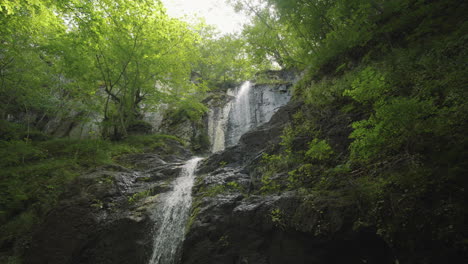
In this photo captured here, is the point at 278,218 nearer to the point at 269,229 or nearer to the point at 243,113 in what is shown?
the point at 269,229

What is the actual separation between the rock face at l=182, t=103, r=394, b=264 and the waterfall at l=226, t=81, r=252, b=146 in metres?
7.46

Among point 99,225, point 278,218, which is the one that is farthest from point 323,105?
point 99,225

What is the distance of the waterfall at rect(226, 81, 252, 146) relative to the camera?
1443 cm

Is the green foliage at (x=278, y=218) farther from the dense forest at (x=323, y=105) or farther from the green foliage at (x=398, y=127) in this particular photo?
the green foliage at (x=398, y=127)

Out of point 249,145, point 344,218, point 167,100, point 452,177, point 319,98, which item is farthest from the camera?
point 167,100

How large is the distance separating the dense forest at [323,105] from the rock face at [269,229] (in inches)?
5.1

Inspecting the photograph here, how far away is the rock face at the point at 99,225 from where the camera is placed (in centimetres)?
569

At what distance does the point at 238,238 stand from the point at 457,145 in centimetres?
386

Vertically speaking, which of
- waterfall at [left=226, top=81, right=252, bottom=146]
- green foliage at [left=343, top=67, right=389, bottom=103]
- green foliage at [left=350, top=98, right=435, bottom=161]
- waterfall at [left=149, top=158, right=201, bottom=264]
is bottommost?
waterfall at [left=149, top=158, right=201, bottom=264]

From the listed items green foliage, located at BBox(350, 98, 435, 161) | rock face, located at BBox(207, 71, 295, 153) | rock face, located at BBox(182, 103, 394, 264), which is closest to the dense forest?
green foliage, located at BBox(350, 98, 435, 161)

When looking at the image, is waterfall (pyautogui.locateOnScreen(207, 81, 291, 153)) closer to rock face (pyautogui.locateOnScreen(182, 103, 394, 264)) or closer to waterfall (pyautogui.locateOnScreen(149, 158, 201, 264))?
waterfall (pyautogui.locateOnScreen(149, 158, 201, 264))

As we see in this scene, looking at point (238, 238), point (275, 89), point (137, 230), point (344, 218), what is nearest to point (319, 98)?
point (344, 218)

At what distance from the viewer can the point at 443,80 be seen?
3.83 m

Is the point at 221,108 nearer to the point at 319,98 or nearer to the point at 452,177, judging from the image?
the point at 319,98
